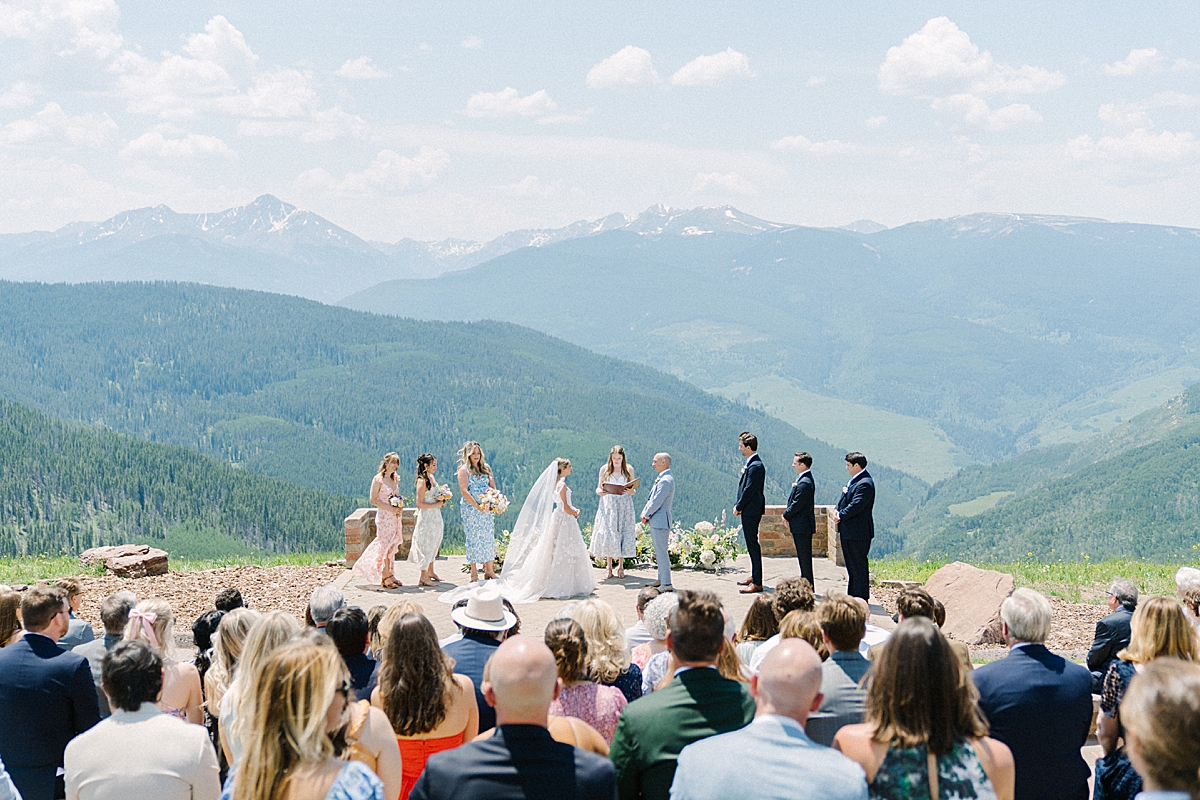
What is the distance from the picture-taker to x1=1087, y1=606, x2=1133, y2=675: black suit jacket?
6.04 m

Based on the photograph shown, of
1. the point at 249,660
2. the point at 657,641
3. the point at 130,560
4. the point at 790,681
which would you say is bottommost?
the point at 130,560

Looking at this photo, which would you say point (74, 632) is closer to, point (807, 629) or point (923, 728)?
point (807, 629)

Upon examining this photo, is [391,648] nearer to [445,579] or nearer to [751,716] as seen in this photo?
[751,716]

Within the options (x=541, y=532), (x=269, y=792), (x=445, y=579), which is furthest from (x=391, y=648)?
(x=445, y=579)

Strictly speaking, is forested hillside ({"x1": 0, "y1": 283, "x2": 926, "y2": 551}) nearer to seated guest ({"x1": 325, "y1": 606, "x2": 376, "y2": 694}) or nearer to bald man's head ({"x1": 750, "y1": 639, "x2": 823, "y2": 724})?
seated guest ({"x1": 325, "y1": 606, "x2": 376, "y2": 694})

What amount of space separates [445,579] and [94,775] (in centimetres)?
964

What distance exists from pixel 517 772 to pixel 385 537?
975cm

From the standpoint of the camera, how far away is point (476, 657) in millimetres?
4852

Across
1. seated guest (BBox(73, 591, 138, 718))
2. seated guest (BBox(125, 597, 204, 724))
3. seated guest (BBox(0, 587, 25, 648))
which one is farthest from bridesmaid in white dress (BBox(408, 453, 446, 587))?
seated guest (BBox(125, 597, 204, 724))

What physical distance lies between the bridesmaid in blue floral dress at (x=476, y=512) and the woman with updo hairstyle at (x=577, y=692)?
302 inches

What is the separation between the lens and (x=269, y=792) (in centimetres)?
297

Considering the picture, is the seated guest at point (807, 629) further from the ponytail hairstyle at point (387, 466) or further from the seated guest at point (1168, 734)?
the ponytail hairstyle at point (387, 466)

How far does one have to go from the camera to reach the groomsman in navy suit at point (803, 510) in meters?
11.2

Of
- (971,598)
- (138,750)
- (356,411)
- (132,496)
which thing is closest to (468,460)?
A: (971,598)
